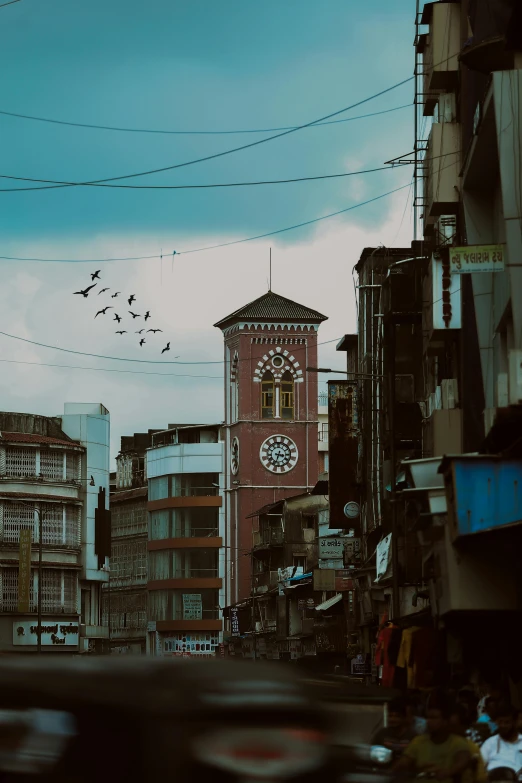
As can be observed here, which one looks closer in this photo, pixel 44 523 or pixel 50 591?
pixel 50 591

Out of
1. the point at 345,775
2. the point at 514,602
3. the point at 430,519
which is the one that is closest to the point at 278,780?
the point at 345,775

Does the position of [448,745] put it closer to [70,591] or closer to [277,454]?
[70,591]

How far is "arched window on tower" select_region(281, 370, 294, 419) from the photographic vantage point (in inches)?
4582

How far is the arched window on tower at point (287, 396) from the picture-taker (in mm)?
116375

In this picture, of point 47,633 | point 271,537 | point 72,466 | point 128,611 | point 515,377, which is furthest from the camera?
point 128,611

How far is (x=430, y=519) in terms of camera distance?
24.4 metres

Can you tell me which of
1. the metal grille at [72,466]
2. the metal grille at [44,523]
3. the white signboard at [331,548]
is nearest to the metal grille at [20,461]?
the metal grille at [44,523]

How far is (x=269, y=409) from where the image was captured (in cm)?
11638

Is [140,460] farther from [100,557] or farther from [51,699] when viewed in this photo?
[51,699]

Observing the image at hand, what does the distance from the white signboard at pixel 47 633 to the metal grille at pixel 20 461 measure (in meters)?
8.05

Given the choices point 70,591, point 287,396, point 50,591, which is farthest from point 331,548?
point 287,396

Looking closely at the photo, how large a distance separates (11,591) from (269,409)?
37310mm

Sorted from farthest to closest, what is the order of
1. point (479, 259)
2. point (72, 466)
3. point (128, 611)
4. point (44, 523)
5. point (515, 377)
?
point (128, 611)
point (72, 466)
point (44, 523)
point (479, 259)
point (515, 377)

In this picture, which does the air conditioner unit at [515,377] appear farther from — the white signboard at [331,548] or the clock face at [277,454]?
the clock face at [277,454]
